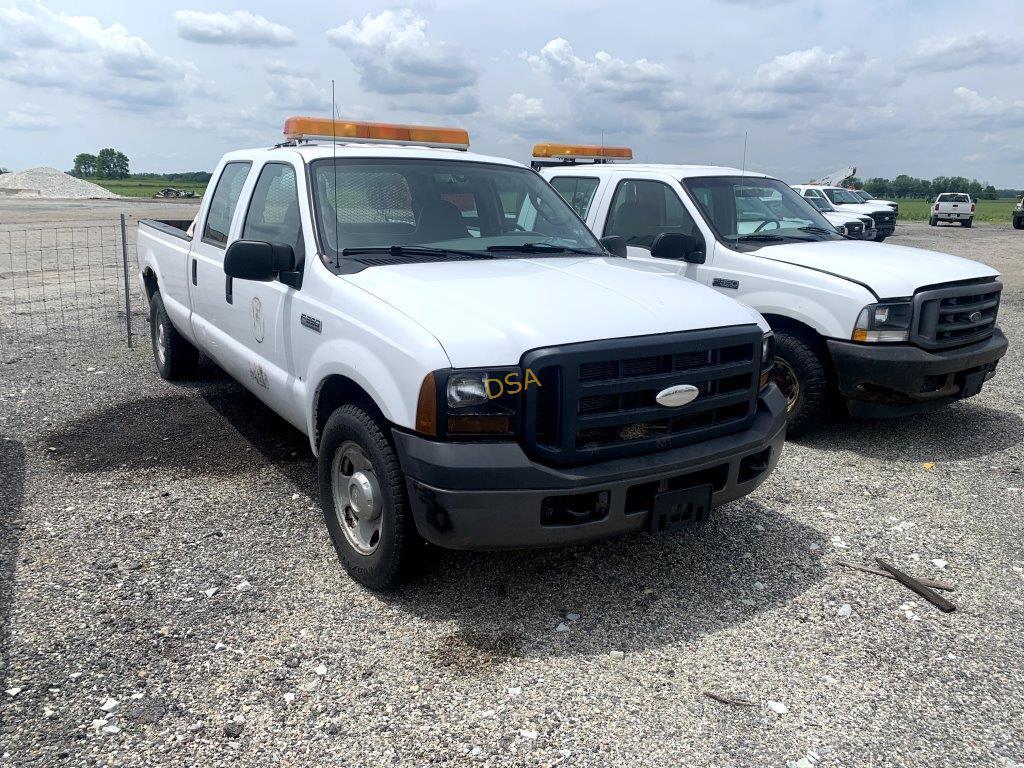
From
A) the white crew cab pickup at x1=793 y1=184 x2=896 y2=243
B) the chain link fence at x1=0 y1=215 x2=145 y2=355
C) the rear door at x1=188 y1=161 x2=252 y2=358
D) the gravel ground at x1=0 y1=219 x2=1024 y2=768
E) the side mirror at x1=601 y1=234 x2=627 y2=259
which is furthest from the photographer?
the white crew cab pickup at x1=793 y1=184 x2=896 y2=243

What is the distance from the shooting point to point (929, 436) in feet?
21.1

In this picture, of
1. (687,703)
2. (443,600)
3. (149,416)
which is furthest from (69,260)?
(687,703)

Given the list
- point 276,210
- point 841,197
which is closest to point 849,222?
point 841,197

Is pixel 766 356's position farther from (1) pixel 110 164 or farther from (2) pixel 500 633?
(1) pixel 110 164

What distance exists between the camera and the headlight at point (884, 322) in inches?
224

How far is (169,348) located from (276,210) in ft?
9.60

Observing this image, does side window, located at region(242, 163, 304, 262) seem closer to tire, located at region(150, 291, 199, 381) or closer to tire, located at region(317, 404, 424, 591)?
tire, located at region(317, 404, 424, 591)

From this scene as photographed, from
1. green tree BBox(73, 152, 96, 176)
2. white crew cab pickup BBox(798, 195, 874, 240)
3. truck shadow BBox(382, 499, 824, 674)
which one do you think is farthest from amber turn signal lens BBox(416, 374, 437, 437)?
green tree BBox(73, 152, 96, 176)

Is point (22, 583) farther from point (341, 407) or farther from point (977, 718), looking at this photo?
point (977, 718)

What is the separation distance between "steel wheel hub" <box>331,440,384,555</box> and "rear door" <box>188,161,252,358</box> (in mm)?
1871

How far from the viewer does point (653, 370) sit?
3527 millimetres

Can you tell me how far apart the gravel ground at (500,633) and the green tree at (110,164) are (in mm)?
127566

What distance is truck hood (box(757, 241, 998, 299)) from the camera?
578 cm

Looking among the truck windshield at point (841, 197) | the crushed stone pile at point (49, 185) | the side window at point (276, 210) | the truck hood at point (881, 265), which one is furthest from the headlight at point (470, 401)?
the crushed stone pile at point (49, 185)
